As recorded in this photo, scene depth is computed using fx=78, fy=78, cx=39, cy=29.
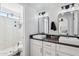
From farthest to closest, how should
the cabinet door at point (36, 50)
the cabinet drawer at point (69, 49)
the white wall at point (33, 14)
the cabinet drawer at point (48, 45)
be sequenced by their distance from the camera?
the white wall at point (33, 14) → the cabinet door at point (36, 50) → the cabinet drawer at point (48, 45) → the cabinet drawer at point (69, 49)

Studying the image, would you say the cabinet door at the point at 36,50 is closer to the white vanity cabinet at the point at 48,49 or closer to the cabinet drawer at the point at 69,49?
the white vanity cabinet at the point at 48,49

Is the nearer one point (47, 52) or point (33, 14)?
point (47, 52)

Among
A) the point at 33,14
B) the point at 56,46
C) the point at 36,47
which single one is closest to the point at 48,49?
the point at 56,46

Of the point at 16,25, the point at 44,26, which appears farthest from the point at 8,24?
the point at 44,26

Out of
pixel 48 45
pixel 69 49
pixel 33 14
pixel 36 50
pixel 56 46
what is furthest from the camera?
pixel 33 14

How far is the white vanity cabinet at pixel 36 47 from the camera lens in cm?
214

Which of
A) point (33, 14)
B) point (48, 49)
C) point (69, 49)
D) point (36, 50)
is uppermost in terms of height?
point (33, 14)

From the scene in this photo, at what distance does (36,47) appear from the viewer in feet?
7.43

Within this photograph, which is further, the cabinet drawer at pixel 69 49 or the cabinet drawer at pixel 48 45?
the cabinet drawer at pixel 48 45

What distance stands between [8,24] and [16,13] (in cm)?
42

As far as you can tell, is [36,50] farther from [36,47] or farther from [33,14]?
[33,14]

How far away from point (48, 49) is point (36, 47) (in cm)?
46

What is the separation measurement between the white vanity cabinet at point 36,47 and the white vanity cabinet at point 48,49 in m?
0.18

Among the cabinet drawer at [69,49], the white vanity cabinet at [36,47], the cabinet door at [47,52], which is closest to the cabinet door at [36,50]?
the white vanity cabinet at [36,47]
